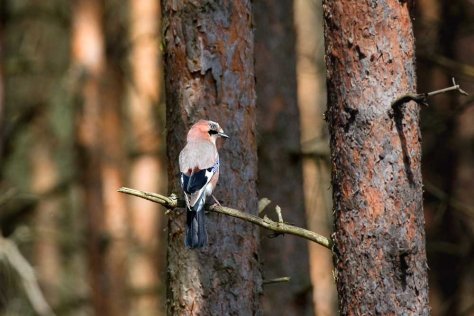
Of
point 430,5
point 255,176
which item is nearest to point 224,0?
point 255,176

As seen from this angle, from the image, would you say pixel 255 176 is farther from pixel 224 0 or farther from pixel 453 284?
pixel 453 284

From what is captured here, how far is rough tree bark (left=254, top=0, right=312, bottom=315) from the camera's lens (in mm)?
10508

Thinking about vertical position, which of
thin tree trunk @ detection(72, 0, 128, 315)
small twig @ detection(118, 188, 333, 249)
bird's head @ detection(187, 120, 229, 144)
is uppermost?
thin tree trunk @ detection(72, 0, 128, 315)

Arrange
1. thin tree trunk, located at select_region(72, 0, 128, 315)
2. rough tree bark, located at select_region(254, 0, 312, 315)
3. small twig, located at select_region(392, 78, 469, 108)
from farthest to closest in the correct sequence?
1. thin tree trunk, located at select_region(72, 0, 128, 315)
2. rough tree bark, located at select_region(254, 0, 312, 315)
3. small twig, located at select_region(392, 78, 469, 108)

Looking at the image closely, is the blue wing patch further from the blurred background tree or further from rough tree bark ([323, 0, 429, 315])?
the blurred background tree

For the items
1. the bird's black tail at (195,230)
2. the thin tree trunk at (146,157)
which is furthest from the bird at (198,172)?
the thin tree trunk at (146,157)

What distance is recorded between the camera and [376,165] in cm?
511

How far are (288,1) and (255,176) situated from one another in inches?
174

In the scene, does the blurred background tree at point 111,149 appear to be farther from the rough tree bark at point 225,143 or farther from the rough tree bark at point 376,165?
the rough tree bark at point 376,165

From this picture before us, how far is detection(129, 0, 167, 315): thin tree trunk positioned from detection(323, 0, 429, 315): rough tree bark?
1115 cm

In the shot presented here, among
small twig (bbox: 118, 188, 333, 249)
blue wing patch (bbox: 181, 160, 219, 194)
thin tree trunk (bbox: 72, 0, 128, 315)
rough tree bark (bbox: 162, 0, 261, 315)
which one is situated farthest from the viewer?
thin tree trunk (bbox: 72, 0, 128, 315)

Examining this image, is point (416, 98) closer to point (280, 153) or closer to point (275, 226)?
point (275, 226)

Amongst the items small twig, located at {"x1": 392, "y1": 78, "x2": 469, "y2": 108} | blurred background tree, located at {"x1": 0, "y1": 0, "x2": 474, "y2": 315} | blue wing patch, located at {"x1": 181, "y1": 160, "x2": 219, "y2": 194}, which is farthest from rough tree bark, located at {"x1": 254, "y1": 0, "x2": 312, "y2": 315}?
small twig, located at {"x1": 392, "y1": 78, "x2": 469, "y2": 108}

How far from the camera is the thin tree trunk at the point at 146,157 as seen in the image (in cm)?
1666
